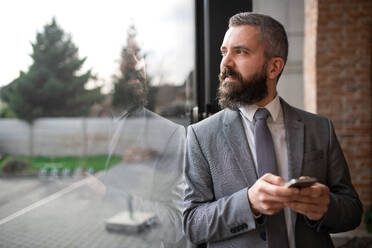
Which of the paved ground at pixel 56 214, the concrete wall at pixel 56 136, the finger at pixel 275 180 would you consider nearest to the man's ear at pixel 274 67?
the finger at pixel 275 180

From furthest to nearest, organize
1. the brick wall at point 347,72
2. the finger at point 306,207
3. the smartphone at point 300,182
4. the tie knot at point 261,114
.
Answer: the brick wall at point 347,72, the tie knot at point 261,114, the finger at point 306,207, the smartphone at point 300,182

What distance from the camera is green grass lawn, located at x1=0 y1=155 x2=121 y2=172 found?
3.15 ft

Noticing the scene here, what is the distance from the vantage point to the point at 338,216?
114 centimetres

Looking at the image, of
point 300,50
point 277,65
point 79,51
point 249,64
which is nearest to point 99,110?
point 79,51

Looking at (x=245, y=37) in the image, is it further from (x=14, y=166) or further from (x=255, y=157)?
(x=14, y=166)

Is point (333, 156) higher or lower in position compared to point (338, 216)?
higher

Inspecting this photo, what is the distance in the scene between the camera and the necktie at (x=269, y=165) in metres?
1.13

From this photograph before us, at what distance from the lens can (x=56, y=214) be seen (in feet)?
3.72

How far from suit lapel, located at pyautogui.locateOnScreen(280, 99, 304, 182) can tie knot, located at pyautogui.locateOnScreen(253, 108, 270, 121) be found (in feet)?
0.28

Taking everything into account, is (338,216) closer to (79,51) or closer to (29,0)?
(79,51)

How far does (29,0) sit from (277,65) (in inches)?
34.2

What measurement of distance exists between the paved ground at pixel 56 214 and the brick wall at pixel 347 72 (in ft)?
9.86

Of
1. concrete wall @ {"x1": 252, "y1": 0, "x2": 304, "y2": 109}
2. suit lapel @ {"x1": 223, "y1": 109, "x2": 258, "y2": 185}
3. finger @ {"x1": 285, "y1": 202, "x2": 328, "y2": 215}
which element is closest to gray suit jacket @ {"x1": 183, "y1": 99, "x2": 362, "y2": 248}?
suit lapel @ {"x1": 223, "y1": 109, "x2": 258, "y2": 185}

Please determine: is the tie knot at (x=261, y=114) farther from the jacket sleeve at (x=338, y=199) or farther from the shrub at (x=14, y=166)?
the shrub at (x=14, y=166)
